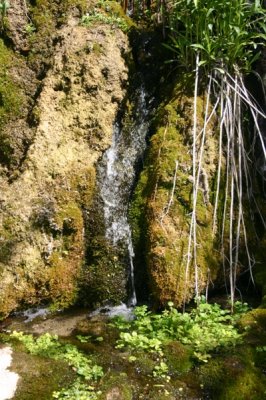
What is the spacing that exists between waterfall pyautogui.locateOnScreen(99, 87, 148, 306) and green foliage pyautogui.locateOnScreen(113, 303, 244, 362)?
50 cm

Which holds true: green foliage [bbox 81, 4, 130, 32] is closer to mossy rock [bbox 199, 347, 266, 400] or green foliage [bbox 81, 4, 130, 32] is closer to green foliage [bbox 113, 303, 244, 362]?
green foliage [bbox 113, 303, 244, 362]

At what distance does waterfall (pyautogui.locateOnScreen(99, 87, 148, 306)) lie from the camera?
4094mm

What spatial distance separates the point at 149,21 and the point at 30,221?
2.77 metres

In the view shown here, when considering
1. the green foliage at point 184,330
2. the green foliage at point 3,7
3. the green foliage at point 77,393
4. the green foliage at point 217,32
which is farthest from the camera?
the green foliage at point 3,7

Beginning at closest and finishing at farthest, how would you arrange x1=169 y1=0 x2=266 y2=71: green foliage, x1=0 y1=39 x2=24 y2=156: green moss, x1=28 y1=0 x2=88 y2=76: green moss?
1. x1=169 y1=0 x2=266 y2=71: green foliage
2. x1=0 y1=39 x2=24 y2=156: green moss
3. x1=28 y1=0 x2=88 y2=76: green moss

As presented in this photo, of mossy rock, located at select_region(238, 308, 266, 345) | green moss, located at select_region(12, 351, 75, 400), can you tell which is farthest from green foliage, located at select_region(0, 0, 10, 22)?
mossy rock, located at select_region(238, 308, 266, 345)

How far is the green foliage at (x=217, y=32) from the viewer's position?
13.4 ft

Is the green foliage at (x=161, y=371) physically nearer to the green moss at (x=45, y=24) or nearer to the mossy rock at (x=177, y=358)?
the mossy rock at (x=177, y=358)

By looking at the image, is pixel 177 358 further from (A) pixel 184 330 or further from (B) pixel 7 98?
(B) pixel 7 98

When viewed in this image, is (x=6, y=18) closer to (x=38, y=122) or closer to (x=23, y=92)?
(x=23, y=92)

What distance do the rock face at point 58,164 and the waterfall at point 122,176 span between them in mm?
140

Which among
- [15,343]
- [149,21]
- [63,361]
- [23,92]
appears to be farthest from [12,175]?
[149,21]

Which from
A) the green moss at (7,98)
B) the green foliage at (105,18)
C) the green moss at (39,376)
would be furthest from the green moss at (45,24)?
the green moss at (39,376)

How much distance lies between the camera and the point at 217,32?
4.21 m
